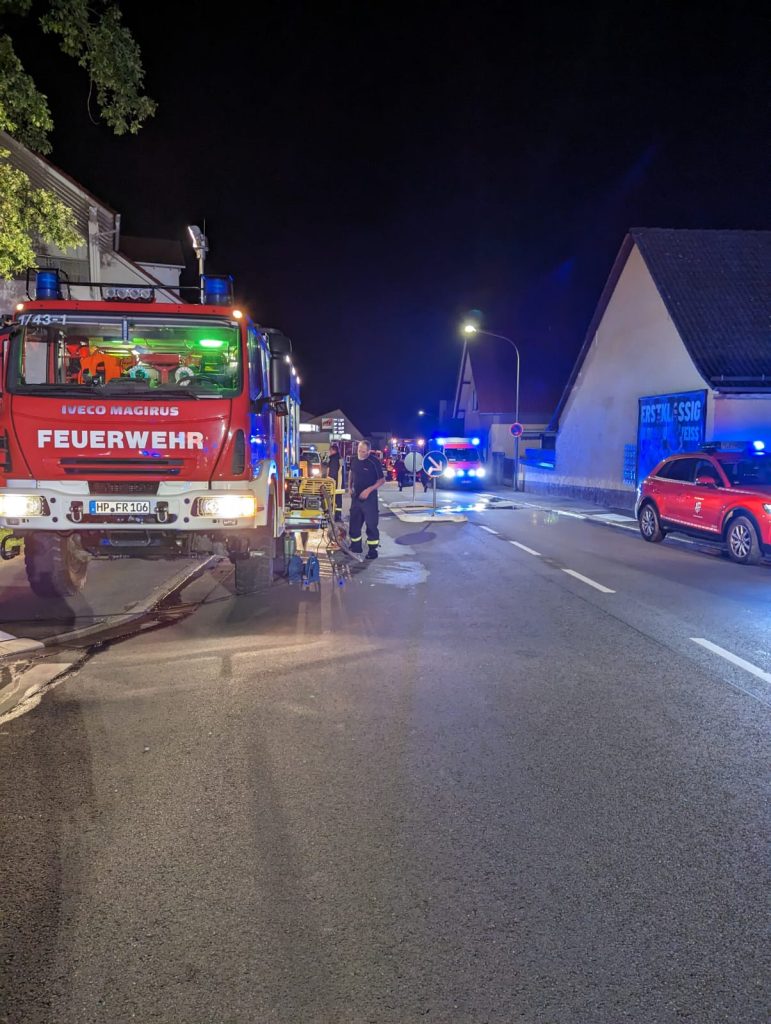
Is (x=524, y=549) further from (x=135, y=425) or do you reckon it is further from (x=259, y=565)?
(x=135, y=425)

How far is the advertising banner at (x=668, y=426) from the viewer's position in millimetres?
20594

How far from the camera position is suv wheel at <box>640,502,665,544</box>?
15289 millimetres

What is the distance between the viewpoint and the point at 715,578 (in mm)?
11016

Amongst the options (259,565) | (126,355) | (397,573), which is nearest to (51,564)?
(259,565)

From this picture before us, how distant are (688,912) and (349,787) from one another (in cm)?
171

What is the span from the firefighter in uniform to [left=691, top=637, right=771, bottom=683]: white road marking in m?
5.86

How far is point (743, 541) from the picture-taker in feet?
40.5

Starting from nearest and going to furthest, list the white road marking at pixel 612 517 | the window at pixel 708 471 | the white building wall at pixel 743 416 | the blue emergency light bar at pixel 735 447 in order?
the window at pixel 708 471
the blue emergency light bar at pixel 735 447
the white building wall at pixel 743 416
the white road marking at pixel 612 517

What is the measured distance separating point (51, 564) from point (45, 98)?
559 centimetres

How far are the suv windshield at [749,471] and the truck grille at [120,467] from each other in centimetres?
973

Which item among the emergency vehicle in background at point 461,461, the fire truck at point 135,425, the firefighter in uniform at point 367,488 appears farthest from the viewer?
the emergency vehicle in background at point 461,461

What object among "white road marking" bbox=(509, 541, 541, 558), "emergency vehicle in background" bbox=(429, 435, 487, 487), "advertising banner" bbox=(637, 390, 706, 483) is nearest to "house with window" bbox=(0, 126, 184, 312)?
"white road marking" bbox=(509, 541, 541, 558)

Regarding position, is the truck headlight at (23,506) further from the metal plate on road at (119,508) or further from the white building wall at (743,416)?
the white building wall at (743,416)

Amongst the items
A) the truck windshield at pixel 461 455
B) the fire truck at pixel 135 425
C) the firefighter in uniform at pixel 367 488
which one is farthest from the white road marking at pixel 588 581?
the truck windshield at pixel 461 455
